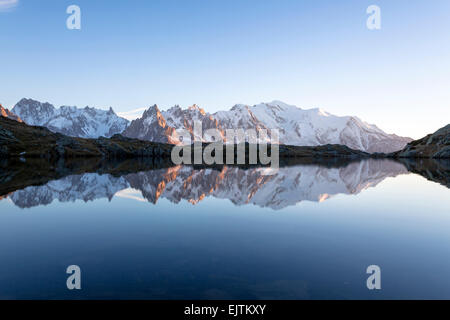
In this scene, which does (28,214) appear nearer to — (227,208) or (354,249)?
(227,208)

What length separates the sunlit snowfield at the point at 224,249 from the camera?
42.2 feet

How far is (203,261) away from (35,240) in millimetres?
14022

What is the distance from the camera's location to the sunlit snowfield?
42.2 ft

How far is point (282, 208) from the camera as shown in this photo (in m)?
33.8

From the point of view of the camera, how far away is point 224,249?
1845 centimetres
